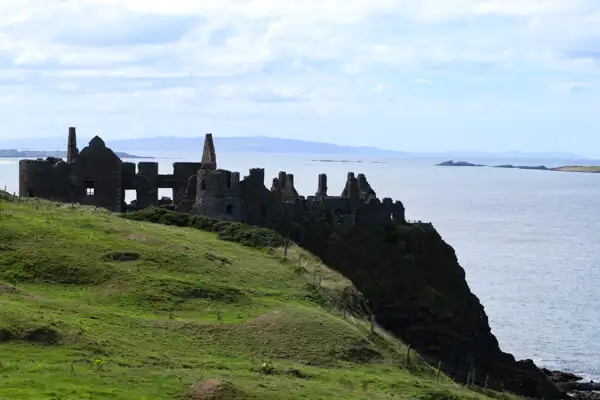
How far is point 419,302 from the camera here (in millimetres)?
85000

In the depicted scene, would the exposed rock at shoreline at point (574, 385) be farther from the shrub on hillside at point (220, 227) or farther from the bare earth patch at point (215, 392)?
the bare earth patch at point (215, 392)

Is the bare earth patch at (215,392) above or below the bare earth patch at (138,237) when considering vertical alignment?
below

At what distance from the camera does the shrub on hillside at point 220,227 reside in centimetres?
6706

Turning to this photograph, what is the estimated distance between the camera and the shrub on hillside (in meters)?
67.1

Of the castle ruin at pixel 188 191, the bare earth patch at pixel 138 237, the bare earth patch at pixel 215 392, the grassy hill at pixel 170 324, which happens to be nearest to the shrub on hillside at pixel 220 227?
the grassy hill at pixel 170 324

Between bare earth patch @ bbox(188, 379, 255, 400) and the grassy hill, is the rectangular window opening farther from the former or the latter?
bare earth patch @ bbox(188, 379, 255, 400)

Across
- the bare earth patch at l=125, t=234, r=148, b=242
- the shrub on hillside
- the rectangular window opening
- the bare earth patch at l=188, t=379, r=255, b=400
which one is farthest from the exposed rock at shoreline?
the bare earth patch at l=188, t=379, r=255, b=400

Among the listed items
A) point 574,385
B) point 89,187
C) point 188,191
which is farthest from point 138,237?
point 574,385

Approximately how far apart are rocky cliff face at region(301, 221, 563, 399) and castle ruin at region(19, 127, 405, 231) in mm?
1767

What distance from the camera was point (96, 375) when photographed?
31.3 meters

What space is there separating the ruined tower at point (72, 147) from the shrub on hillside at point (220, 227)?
11.5 meters

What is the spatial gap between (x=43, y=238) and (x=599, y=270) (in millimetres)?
110658

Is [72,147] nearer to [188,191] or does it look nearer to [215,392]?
[188,191]

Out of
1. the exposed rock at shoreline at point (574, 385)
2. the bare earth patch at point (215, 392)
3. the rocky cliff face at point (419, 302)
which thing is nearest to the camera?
the bare earth patch at point (215, 392)
